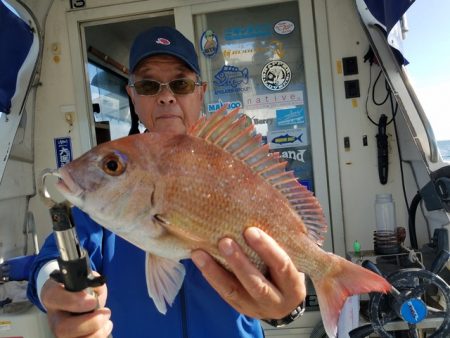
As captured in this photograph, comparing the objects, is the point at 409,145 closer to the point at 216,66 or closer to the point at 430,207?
the point at 430,207

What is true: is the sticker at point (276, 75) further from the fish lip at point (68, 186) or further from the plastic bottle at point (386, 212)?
the fish lip at point (68, 186)

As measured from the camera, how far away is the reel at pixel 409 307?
230 cm

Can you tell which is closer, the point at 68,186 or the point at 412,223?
the point at 68,186

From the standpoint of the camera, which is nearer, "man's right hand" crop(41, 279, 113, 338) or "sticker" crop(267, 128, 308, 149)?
"man's right hand" crop(41, 279, 113, 338)

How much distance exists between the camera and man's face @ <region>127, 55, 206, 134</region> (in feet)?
5.25

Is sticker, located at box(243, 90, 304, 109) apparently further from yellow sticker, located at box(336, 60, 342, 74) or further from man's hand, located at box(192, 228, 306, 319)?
man's hand, located at box(192, 228, 306, 319)

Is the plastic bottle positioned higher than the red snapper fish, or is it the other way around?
the red snapper fish

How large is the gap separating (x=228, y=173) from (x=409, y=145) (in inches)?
103

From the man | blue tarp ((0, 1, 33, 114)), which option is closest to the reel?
the man

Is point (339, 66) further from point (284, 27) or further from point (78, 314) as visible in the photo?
point (78, 314)

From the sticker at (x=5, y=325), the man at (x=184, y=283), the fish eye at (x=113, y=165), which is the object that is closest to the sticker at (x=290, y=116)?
the man at (x=184, y=283)

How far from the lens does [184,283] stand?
1.46 meters

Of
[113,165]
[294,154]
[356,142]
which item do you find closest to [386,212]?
[356,142]

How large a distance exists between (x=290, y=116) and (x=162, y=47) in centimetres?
201
